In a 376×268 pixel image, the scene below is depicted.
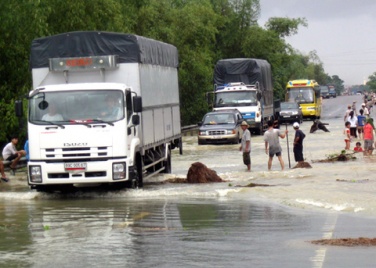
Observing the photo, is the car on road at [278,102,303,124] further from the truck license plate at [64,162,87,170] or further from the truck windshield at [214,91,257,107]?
the truck license plate at [64,162,87,170]

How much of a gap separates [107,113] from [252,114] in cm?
3106

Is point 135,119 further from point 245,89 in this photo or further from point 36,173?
point 245,89

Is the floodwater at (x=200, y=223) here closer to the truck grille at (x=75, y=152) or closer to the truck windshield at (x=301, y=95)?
the truck grille at (x=75, y=152)

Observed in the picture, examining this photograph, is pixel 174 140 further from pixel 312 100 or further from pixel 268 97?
pixel 312 100

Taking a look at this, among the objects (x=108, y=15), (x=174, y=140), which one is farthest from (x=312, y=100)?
(x=174, y=140)

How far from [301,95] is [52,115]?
57228mm

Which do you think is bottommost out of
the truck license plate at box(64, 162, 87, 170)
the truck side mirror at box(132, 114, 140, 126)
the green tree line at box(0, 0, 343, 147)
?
the truck license plate at box(64, 162, 87, 170)

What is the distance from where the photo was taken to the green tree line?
3406 cm

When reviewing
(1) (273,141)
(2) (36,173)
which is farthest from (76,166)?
(1) (273,141)

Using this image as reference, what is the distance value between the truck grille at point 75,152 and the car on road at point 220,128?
24405mm

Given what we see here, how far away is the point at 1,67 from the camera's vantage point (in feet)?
115

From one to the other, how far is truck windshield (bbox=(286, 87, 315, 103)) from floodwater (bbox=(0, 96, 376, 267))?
48287 millimetres

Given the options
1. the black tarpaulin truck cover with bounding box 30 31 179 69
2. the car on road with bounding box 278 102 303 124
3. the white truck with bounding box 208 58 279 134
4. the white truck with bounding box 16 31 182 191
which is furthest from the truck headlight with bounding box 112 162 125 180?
the car on road with bounding box 278 102 303 124

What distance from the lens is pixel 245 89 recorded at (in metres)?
51.7
